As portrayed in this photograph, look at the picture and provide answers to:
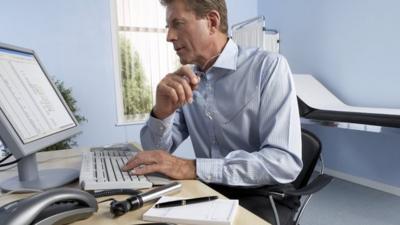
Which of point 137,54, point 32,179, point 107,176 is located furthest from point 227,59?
point 137,54

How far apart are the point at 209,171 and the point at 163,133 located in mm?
301

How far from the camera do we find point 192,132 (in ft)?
3.98

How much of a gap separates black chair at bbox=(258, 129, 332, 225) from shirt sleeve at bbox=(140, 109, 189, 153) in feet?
1.25

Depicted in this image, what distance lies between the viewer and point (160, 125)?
1.07 meters

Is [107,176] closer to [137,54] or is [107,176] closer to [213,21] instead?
[213,21]

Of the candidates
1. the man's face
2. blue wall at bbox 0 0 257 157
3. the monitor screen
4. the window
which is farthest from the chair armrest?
blue wall at bbox 0 0 257 157

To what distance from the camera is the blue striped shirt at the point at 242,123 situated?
2.85 feet

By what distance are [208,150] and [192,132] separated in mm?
96

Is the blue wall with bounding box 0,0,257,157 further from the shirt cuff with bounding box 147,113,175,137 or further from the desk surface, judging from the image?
the shirt cuff with bounding box 147,113,175,137

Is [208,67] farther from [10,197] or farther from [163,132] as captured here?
[10,197]

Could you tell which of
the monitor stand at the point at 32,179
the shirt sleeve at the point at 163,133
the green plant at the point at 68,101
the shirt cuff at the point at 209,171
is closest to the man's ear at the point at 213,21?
the shirt sleeve at the point at 163,133

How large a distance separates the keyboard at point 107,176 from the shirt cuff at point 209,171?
0.48 ft

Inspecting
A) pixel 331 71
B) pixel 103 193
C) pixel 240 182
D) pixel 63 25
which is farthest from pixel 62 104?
pixel 331 71

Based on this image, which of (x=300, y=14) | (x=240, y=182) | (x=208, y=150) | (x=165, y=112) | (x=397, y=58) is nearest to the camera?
(x=240, y=182)
